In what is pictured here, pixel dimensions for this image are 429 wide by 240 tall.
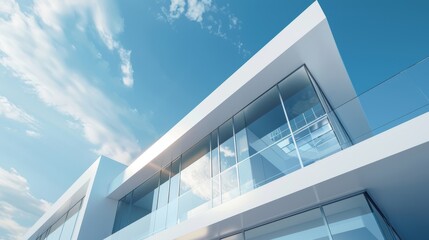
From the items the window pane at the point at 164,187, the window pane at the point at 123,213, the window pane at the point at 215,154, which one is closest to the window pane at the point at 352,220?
the window pane at the point at 215,154

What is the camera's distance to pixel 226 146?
6.88m

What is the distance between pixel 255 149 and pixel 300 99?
1.69 metres

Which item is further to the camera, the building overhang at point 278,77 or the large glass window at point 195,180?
the large glass window at point 195,180

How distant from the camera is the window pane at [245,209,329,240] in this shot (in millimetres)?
4059

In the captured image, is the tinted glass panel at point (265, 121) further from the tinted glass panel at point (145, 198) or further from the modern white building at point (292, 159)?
the tinted glass panel at point (145, 198)

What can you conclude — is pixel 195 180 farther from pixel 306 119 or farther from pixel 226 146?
pixel 306 119

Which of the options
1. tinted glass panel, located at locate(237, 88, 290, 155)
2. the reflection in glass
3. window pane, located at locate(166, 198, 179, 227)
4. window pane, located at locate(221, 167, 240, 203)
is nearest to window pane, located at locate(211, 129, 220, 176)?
window pane, located at locate(221, 167, 240, 203)

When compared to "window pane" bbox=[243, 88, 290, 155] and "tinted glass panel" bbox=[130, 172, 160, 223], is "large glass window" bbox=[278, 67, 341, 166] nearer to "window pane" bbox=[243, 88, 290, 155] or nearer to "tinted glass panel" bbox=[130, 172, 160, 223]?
"window pane" bbox=[243, 88, 290, 155]

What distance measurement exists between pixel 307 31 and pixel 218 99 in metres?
2.86

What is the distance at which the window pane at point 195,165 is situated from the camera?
719cm

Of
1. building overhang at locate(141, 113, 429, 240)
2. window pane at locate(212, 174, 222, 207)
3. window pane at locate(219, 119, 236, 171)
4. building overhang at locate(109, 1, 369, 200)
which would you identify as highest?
building overhang at locate(109, 1, 369, 200)

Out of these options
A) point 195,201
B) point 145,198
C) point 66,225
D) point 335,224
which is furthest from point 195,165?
point 66,225

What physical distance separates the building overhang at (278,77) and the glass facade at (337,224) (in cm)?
181

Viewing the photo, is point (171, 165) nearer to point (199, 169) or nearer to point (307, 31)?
point (199, 169)
